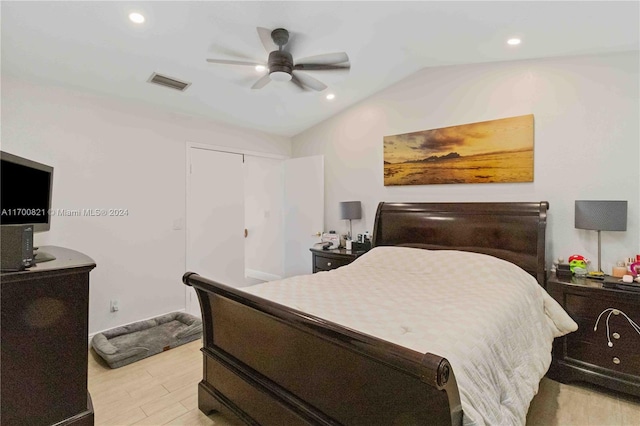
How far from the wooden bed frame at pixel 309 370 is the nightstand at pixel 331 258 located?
5.66ft

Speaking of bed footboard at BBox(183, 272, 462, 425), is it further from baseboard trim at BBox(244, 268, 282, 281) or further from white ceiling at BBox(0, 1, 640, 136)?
baseboard trim at BBox(244, 268, 282, 281)

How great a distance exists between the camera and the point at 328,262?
392 cm

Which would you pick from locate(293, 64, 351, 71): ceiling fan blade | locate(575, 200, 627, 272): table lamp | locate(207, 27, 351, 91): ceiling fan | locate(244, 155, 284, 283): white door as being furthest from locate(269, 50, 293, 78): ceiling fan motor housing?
locate(575, 200, 627, 272): table lamp

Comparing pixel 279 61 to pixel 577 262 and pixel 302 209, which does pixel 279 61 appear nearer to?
pixel 302 209

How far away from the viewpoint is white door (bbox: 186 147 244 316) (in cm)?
393

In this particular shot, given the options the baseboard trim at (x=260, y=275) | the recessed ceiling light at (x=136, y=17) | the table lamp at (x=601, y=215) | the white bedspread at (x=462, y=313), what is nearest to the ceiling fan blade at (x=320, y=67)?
the recessed ceiling light at (x=136, y=17)

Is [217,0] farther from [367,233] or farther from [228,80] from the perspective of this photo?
[367,233]

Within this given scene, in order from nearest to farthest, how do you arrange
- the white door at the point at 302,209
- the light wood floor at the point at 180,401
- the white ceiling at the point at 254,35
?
the light wood floor at the point at 180,401 → the white ceiling at the point at 254,35 → the white door at the point at 302,209

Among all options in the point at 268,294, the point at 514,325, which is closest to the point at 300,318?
the point at 268,294

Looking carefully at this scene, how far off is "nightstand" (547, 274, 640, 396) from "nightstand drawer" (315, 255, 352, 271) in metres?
2.01

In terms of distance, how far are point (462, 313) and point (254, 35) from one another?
2.44 meters

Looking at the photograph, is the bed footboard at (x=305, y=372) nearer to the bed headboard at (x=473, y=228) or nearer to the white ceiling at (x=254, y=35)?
the white ceiling at (x=254, y=35)

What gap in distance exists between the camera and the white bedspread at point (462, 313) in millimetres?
1288

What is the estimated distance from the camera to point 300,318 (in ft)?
4.37
